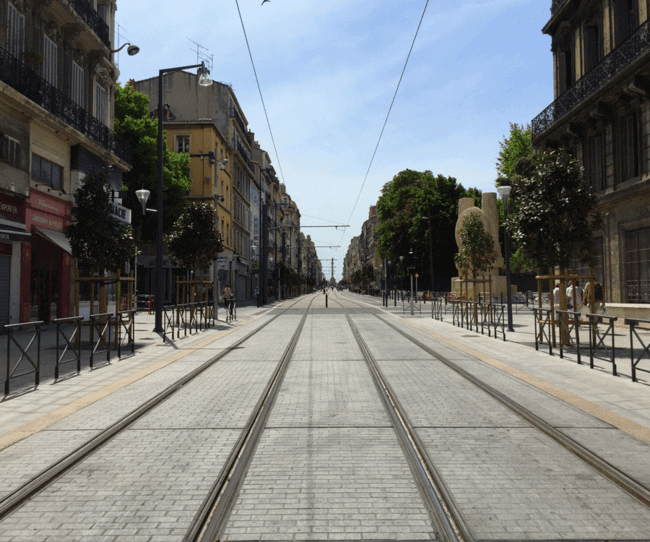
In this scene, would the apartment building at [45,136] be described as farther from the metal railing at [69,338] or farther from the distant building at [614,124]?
the distant building at [614,124]

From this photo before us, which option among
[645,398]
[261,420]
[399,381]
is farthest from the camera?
[399,381]

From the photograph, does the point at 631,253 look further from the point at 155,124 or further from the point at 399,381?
the point at 155,124

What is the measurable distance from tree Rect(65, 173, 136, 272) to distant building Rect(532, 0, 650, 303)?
13.7m

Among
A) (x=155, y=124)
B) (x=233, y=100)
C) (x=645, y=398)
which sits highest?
(x=233, y=100)

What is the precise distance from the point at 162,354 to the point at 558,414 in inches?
342

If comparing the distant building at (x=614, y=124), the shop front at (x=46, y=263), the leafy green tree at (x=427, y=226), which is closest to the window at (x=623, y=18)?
the distant building at (x=614, y=124)

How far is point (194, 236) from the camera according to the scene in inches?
875

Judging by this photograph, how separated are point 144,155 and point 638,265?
Answer: 2828 cm

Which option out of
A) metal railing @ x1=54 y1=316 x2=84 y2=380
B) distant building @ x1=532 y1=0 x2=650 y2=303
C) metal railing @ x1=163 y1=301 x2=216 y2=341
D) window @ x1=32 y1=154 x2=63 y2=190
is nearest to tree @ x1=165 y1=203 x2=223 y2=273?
metal railing @ x1=163 y1=301 x2=216 y2=341

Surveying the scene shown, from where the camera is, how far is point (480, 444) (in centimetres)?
502

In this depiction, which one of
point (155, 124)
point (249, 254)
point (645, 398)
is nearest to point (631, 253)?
point (645, 398)

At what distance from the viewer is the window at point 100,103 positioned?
2336 cm

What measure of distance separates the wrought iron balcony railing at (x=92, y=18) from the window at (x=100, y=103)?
6.16 ft

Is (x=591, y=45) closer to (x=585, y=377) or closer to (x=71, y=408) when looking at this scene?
(x=585, y=377)
